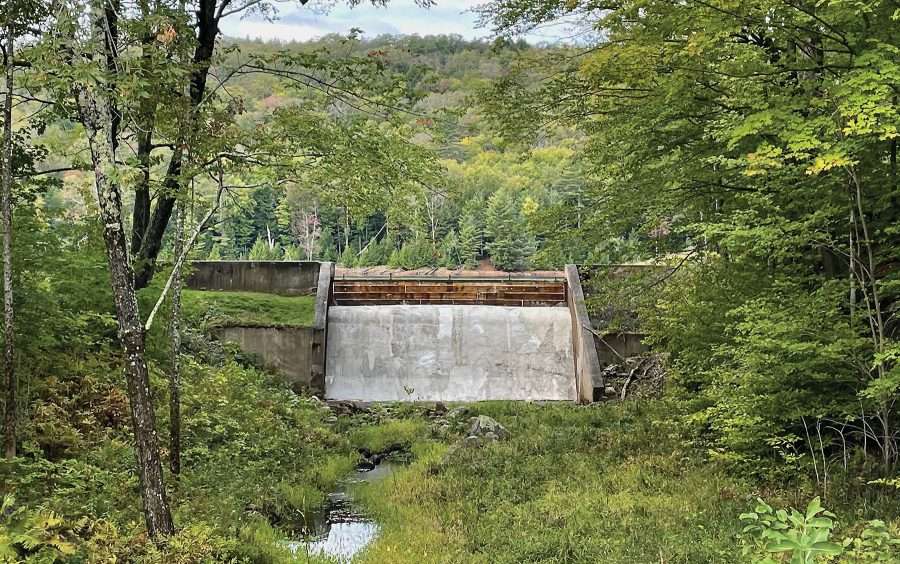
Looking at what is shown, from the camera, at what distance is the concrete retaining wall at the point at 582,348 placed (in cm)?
1474

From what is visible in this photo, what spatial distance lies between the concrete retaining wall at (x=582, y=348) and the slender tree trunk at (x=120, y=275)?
420 inches

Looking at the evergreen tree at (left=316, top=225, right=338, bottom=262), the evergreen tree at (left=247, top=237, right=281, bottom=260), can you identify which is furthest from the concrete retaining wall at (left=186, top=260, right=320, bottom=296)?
the evergreen tree at (left=316, top=225, right=338, bottom=262)

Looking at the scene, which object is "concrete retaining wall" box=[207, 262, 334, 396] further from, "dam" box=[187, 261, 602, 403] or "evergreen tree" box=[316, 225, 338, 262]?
"evergreen tree" box=[316, 225, 338, 262]

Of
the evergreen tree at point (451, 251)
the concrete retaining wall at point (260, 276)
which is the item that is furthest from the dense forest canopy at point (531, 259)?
the evergreen tree at point (451, 251)

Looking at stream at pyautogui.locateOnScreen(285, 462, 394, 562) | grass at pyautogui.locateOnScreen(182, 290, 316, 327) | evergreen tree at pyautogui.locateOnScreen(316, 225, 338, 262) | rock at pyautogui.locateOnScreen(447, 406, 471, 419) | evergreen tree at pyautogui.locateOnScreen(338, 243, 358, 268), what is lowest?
rock at pyautogui.locateOnScreen(447, 406, 471, 419)

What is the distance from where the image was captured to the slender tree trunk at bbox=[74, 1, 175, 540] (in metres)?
4.76

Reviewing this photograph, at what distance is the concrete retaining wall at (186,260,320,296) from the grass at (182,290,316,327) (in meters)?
0.48

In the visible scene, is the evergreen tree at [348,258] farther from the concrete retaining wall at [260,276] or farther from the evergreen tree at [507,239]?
the concrete retaining wall at [260,276]

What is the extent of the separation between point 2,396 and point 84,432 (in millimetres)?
912

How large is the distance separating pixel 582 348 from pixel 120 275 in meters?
11.9

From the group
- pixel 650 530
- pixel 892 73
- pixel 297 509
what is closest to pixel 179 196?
pixel 297 509

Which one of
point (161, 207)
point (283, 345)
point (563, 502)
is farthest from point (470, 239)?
point (563, 502)

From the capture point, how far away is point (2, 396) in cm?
710

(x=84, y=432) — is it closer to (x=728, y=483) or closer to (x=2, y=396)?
(x=2, y=396)
